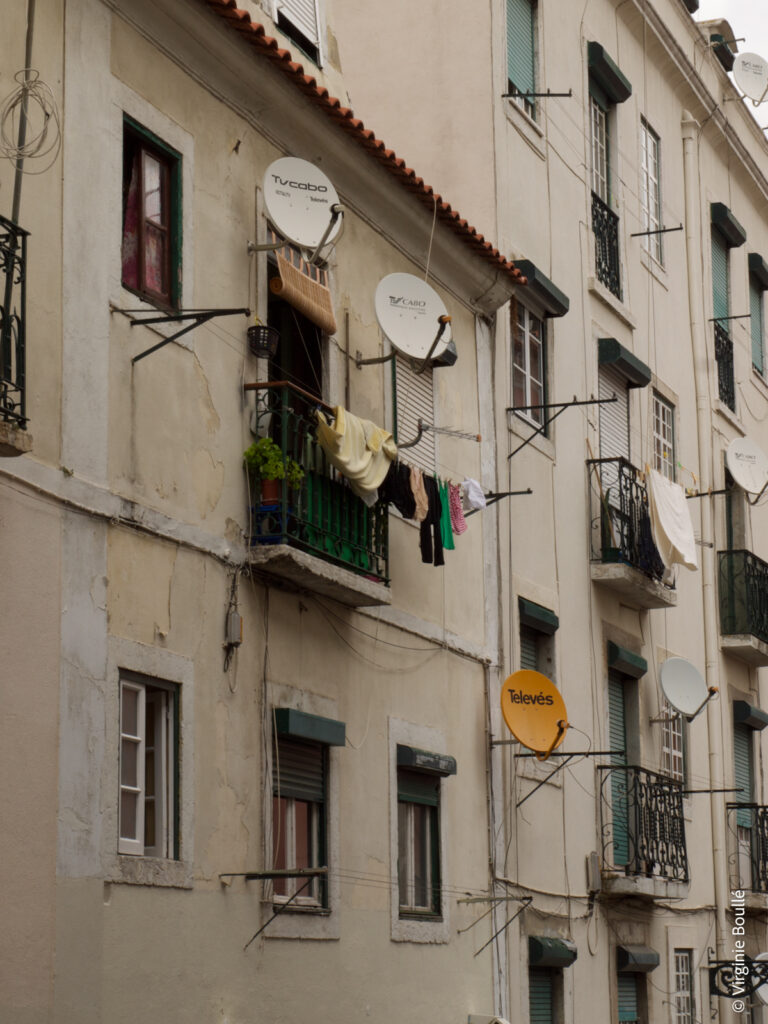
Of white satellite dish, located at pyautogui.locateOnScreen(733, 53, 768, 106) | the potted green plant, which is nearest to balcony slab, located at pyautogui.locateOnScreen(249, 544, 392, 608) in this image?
the potted green plant

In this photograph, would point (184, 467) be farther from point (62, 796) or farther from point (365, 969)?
point (365, 969)

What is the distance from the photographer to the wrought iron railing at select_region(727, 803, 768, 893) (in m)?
23.7

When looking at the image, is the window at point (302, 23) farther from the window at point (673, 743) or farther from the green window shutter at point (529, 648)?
the window at point (673, 743)

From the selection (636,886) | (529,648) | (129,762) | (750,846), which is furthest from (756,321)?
(129,762)

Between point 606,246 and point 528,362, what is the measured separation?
130 inches

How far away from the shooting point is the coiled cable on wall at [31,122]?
434 inches

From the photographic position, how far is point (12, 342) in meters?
10.7

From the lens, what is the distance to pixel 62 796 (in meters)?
10.8

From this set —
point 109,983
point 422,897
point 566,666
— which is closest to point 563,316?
point 566,666

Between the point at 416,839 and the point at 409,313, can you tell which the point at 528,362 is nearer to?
the point at 409,313

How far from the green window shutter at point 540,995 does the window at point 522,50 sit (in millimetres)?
9092

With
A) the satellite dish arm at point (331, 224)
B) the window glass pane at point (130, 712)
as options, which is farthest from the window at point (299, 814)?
the satellite dish arm at point (331, 224)

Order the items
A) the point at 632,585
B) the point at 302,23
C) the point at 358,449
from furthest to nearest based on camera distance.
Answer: the point at 632,585, the point at 302,23, the point at 358,449

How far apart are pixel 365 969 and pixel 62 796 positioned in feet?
14.3
